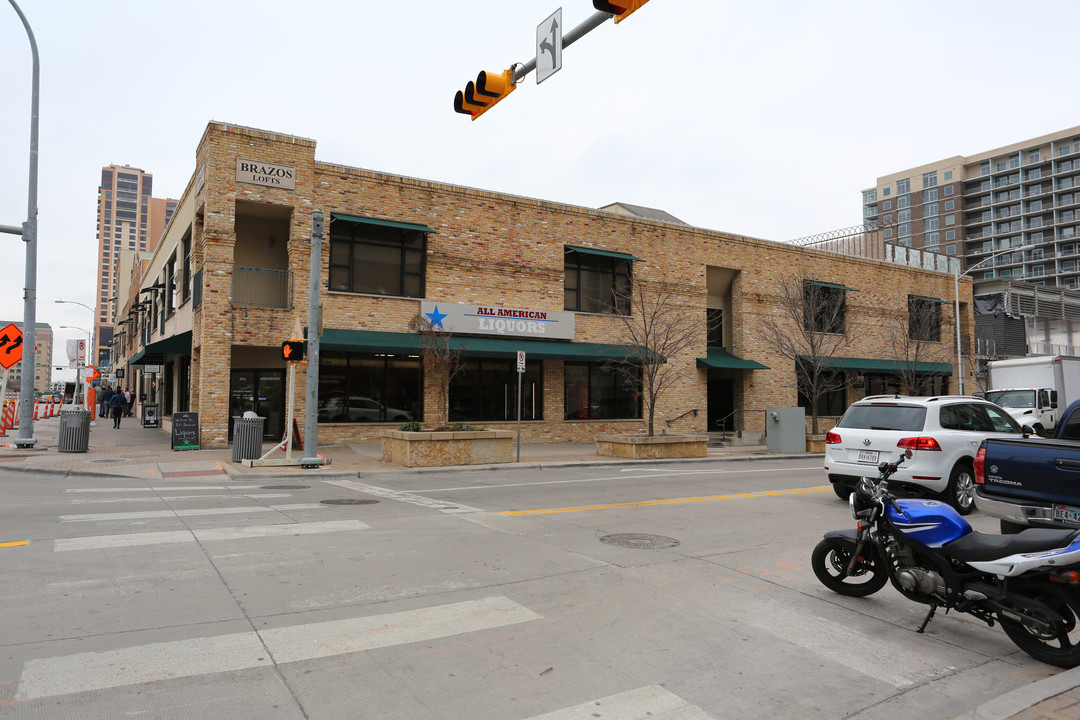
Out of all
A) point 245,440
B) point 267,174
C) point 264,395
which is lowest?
point 245,440

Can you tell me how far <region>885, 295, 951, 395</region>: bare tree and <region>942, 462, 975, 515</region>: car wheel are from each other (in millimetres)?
24338

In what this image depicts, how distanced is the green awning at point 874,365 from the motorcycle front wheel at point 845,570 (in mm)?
25246

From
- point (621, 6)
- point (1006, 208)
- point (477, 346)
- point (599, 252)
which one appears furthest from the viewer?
point (1006, 208)

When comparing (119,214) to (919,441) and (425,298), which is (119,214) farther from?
(919,441)

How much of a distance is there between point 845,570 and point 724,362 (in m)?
23.3

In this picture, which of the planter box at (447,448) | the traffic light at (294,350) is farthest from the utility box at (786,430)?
the traffic light at (294,350)

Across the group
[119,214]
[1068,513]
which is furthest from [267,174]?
[119,214]

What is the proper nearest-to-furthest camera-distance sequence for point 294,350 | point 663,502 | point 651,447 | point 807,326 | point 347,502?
point 347,502
point 663,502
point 294,350
point 651,447
point 807,326

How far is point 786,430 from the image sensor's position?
74.2ft

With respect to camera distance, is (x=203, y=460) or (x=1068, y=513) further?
(x=203, y=460)

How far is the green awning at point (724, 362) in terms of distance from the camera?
28.2 metres

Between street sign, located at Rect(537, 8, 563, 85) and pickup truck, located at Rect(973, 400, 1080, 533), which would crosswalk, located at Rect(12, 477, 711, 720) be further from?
street sign, located at Rect(537, 8, 563, 85)

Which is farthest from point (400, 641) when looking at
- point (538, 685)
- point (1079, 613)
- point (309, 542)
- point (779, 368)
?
point (779, 368)

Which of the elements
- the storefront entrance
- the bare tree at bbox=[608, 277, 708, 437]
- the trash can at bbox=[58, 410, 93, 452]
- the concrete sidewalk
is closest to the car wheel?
the concrete sidewalk
